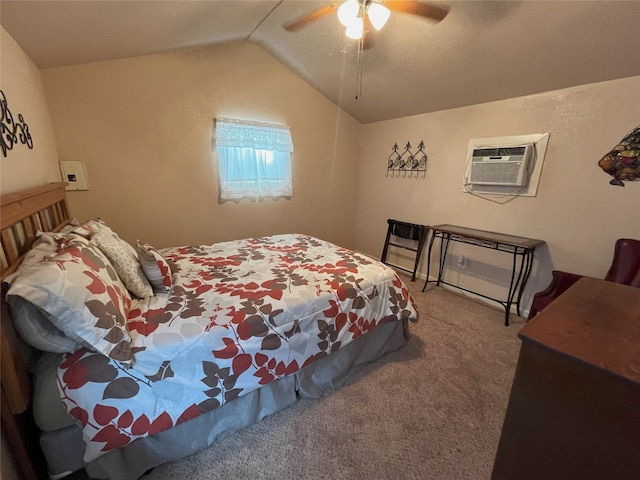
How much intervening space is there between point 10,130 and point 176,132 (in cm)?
141

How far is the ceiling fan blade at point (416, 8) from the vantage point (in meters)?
1.58

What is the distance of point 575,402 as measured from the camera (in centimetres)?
71

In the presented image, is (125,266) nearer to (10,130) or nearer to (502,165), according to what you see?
(10,130)

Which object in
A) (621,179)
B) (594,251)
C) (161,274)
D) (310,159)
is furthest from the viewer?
(310,159)

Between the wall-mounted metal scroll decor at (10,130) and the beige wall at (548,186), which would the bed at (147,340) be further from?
the beige wall at (548,186)

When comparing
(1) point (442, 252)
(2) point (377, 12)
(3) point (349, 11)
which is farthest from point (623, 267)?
(3) point (349, 11)

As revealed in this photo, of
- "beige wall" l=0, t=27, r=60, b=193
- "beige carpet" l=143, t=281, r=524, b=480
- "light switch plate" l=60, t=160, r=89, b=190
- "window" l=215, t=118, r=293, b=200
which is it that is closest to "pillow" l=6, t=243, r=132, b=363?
"beige wall" l=0, t=27, r=60, b=193

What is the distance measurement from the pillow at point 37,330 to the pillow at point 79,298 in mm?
25

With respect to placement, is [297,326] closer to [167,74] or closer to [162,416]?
[162,416]

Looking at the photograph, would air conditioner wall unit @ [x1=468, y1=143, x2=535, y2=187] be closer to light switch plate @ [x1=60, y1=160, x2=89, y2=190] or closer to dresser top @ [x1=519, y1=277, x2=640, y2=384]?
dresser top @ [x1=519, y1=277, x2=640, y2=384]

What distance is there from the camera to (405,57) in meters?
2.39

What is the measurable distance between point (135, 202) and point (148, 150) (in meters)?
0.50

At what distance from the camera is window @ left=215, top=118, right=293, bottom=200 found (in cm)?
292

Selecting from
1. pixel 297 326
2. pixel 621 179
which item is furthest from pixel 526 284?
pixel 297 326
